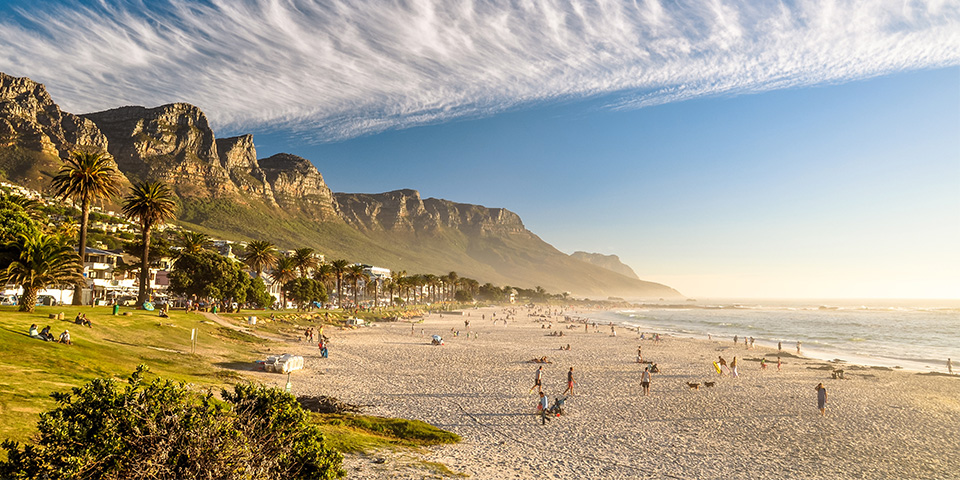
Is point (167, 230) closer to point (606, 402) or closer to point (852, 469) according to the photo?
point (606, 402)

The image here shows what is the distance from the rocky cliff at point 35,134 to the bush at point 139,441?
619 feet

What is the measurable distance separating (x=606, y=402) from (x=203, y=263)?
5412 centimetres

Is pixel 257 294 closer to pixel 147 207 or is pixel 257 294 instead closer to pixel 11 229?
pixel 147 207

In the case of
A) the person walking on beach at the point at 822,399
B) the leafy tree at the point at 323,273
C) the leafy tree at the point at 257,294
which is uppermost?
the leafy tree at the point at 323,273

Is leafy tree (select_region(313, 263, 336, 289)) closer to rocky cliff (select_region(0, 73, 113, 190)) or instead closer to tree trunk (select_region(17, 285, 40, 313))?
tree trunk (select_region(17, 285, 40, 313))

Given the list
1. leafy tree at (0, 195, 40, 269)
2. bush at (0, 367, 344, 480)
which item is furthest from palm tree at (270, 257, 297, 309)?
bush at (0, 367, 344, 480)

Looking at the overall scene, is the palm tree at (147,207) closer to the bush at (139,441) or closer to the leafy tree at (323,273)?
the bush at (139,441)

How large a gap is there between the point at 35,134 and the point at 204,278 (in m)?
163

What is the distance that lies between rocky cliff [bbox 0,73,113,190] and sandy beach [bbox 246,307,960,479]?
545 feet

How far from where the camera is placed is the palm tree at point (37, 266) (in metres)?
31.0

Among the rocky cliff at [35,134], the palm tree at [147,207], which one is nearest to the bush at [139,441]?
the palm tree at [147,207]

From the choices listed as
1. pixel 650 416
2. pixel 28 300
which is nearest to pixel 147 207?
pixel 28 300

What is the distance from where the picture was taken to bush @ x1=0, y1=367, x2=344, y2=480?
762 centimetres

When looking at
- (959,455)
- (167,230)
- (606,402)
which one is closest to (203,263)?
(606,402)
